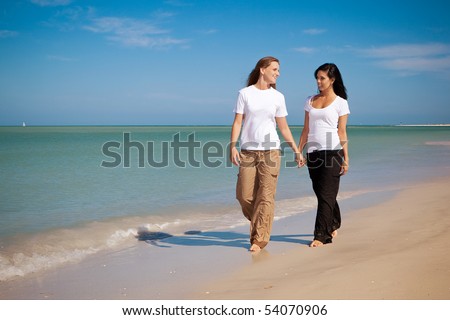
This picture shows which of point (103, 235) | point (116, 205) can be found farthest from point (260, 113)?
point (116, 205)

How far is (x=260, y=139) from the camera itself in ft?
14.4

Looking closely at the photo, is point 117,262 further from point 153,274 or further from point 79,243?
point 79,243

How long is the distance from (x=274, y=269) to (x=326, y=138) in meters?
1.47

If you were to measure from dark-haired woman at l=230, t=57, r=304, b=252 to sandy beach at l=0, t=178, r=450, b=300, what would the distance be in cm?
53

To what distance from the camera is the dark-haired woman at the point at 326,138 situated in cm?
455

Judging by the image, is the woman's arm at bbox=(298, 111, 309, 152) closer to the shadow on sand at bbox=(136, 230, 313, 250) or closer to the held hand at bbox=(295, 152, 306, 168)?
the held hand at bbox=(295, 152, 306, 168)

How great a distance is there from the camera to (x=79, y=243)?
5.54 m

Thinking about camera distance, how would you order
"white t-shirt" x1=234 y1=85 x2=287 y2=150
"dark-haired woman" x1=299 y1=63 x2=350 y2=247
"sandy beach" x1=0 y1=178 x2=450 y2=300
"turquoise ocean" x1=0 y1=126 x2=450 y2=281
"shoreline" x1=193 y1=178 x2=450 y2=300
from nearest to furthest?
"shoreline" x1=193 y1=178 x2=450 y2=300, "sandy beach" x1=0 y1=178 x2=450 y2=300, "white t-shirt" x1=234 y1=85 x2=287 y2=150, "dark-haired woman" x1=299 y1=63 x2=350 y2=247, "turquoise ocean" x1=0 y1=126 x2=450 y2=281

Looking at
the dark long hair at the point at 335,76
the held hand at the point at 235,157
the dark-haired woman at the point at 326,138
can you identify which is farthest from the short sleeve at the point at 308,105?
the held hand at the point at 235,157

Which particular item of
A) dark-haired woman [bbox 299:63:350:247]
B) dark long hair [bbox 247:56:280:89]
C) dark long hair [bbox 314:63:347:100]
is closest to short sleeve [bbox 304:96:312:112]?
dark-haired woman [bbox 299:63:350:247]

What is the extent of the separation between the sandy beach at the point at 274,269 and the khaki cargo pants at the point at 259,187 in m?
0.28

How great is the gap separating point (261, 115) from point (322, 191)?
1.07 metres

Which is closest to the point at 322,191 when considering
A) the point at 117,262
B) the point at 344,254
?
the point at 344,254

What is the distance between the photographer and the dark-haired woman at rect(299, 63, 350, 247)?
4.55 meters
